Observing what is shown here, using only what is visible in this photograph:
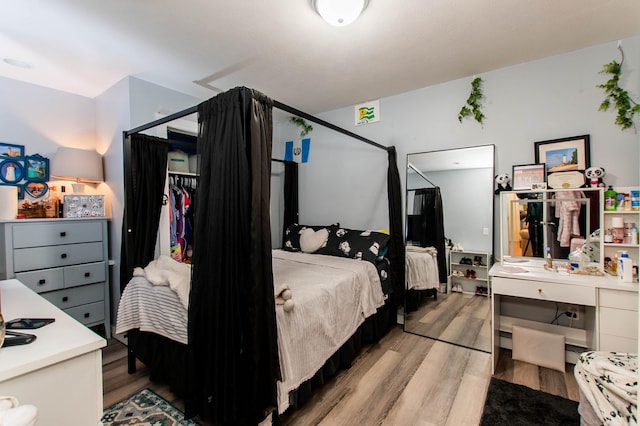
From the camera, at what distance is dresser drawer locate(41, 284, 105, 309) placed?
8.67ft

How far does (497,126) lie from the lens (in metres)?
2.66

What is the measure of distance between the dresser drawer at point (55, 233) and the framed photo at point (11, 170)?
2.09ft

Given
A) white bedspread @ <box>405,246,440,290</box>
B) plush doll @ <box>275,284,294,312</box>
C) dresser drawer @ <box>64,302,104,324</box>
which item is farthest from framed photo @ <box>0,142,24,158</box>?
white bedspread @ <box>405,246,440,290</box>

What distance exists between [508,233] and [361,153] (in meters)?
1.76

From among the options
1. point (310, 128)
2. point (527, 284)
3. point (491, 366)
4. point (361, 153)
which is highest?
point (310, 128)

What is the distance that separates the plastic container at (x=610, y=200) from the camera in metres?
2.12

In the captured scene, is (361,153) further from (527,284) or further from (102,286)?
(102,286)

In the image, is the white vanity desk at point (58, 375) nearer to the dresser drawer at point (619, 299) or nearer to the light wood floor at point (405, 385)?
the light wood floor at point (405, 385)

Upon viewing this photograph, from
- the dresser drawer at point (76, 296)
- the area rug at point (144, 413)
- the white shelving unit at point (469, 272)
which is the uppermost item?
the white shelving unit at point (469, 272)

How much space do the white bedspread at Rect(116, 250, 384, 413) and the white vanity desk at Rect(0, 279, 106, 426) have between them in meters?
0.83

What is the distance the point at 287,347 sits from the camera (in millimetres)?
1629

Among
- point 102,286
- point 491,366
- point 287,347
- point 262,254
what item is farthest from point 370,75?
point 102,286

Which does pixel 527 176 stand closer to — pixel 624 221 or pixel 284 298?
pixel 624 221

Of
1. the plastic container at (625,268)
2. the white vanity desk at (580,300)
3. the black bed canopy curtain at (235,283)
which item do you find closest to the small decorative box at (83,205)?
the black bed canopy curtain at (235,283)
